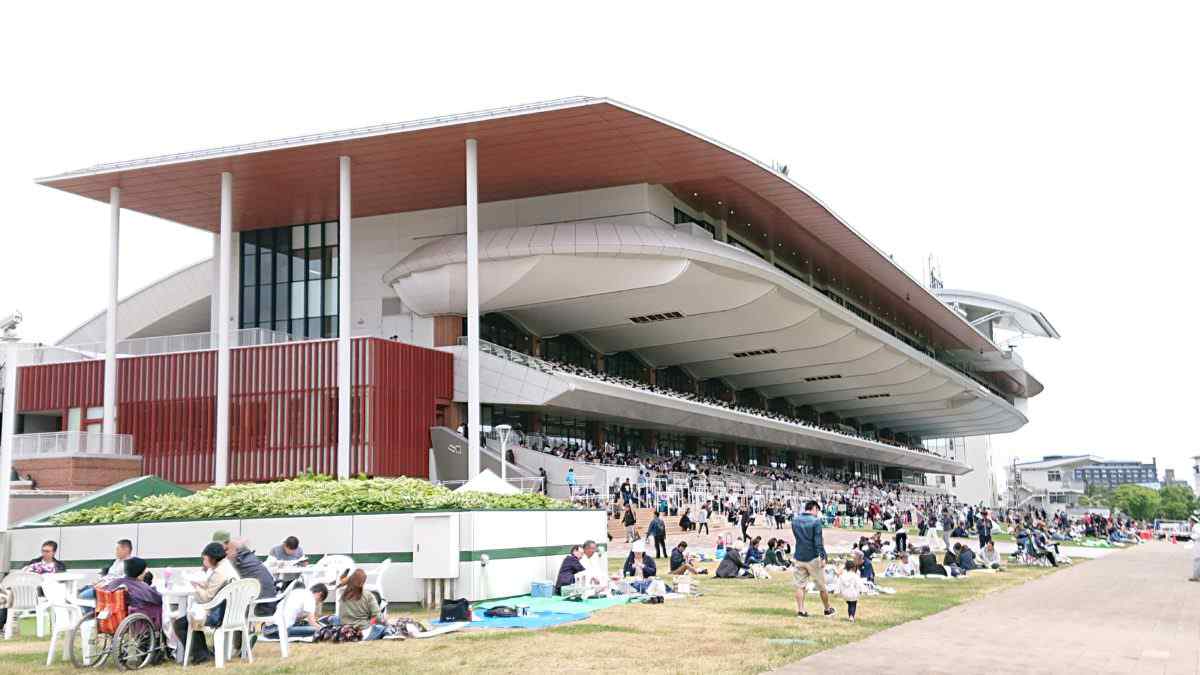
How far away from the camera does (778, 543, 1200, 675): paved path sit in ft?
34.6

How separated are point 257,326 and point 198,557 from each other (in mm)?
29799

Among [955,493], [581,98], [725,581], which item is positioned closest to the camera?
[725,581]

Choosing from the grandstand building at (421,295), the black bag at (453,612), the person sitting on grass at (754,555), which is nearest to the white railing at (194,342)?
the grandstand building at (421,295)

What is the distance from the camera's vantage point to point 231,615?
452 inches

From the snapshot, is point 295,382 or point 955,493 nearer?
point 295,382

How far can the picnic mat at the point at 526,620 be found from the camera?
14.2m

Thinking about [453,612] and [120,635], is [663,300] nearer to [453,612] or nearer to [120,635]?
[453,612]

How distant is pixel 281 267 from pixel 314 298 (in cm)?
234

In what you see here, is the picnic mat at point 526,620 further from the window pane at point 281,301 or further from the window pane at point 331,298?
the window pane at point 281,301

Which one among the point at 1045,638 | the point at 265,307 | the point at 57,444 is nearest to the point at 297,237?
the point at 265,307

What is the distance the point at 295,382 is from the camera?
38.1 meters

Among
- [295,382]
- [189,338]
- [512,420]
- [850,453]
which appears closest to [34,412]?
[189,338]

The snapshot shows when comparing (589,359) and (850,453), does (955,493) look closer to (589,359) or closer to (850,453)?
(850,453)

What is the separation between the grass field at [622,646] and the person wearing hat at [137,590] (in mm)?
605
